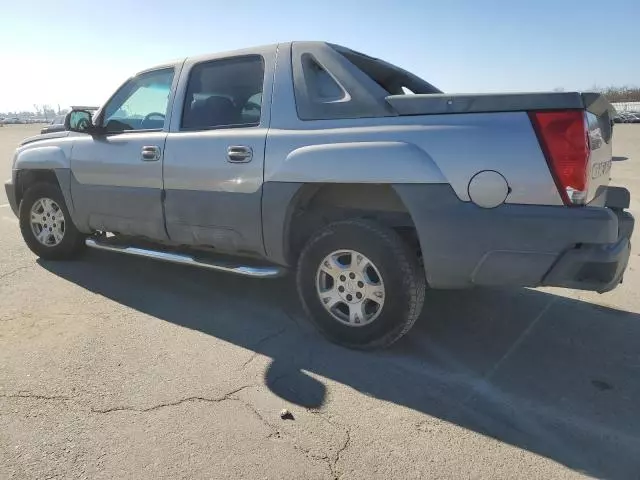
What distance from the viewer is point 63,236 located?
17.4 ft

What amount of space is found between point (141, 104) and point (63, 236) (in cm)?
169

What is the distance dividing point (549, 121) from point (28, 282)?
4.57m

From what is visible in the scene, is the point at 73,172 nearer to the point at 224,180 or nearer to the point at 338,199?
the point at 224,180

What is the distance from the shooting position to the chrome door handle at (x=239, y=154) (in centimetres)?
368

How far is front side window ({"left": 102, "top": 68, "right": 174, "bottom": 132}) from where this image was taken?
443cm

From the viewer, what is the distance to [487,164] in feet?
9.24

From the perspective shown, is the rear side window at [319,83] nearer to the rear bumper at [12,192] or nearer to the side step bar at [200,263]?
the side step bar at [200,263]

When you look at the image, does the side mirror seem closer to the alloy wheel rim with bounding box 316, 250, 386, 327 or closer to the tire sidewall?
the tire sidewall

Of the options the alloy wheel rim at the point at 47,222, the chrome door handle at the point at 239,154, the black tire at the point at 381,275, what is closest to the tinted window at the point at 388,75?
the chrome door handle at the point at 239,154

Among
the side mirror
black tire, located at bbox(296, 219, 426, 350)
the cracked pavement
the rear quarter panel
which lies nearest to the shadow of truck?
the cracked pavement

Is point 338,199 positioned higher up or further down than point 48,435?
higher up

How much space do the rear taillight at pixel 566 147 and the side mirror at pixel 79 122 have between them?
3839 mm

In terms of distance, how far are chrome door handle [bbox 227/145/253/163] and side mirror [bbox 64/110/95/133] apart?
1.74 m

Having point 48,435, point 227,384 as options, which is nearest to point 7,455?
A: point 48,435
